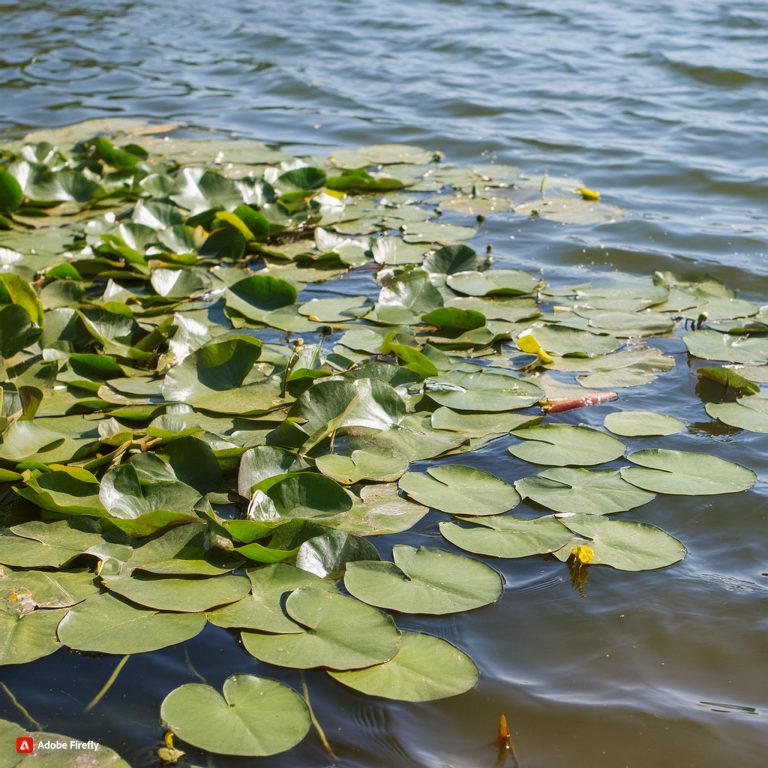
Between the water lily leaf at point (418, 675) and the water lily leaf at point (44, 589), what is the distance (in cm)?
47

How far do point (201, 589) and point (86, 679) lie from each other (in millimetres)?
227

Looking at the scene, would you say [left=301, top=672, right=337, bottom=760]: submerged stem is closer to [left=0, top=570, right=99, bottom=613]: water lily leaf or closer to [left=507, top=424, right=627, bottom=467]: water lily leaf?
[left=0, top=570, right=99, bottom=613]: water lily leaf

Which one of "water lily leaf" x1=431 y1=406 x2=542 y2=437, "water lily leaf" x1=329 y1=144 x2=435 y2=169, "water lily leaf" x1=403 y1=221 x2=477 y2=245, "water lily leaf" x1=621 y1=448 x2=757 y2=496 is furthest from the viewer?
"water lily leaf" x1=329 y1=144 x2=435 y2=169

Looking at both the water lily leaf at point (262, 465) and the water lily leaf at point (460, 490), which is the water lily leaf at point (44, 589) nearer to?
the water lily leaf at point (262, 465)

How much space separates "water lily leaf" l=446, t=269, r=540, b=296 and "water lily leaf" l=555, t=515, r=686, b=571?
4.03ft

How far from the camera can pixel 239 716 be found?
1318 mm

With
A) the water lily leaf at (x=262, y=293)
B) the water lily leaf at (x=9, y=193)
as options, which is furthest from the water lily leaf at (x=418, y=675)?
the water lily leaf at (x=9, y=193)

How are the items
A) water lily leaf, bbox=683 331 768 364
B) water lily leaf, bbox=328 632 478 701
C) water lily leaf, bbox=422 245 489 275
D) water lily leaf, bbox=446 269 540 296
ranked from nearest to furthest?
water lily leaf, bbox=328 632 478 701 → water lily leaf, bbox=683 331 768 364 → water lily leaf, bbox=446 269 540 296 → water lily leaf, bbox=422 245 489 275

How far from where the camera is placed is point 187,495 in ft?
5.88

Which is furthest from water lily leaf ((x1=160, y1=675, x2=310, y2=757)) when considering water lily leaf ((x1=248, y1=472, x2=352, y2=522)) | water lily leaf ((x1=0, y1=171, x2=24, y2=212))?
water lily leaf ((x1=0, y1=171, x2=24, y2=212))

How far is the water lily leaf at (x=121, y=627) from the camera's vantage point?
1.43 metres

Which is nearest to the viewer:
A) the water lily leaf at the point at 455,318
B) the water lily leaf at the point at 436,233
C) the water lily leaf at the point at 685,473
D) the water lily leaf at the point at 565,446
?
the water lily leaf at the point at 685,473

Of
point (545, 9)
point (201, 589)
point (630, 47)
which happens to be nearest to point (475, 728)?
point (201, 589)

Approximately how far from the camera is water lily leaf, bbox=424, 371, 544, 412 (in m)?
2.22
